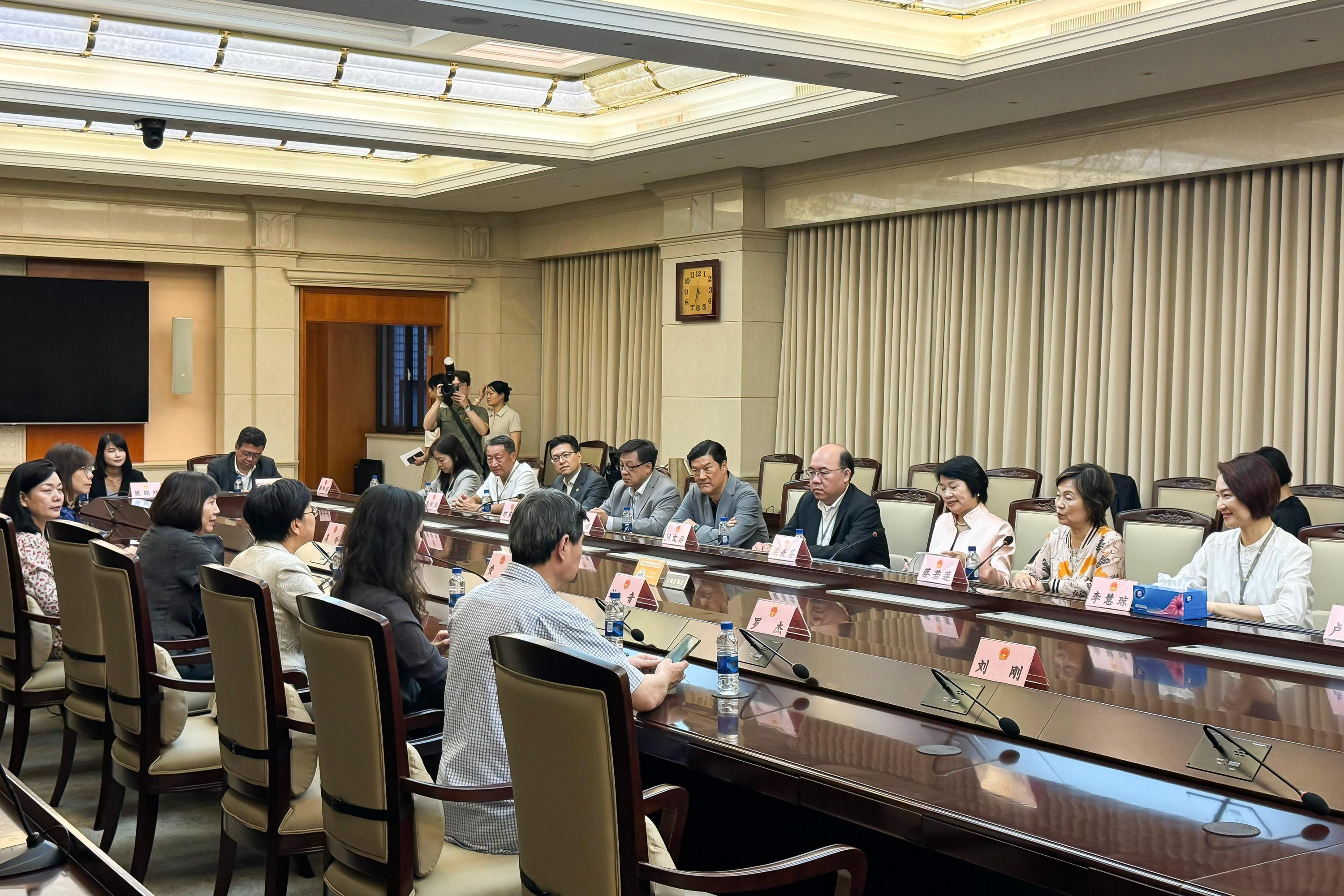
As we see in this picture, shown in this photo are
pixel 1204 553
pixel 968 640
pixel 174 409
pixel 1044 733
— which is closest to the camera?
pixel 1044 733

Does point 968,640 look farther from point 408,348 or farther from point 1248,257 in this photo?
point 408,348

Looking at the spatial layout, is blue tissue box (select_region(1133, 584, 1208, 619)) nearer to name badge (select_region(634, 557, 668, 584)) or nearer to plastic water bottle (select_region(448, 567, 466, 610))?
name badge (select_region(634, 557, 668, 584))

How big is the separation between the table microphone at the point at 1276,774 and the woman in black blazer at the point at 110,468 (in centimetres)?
693

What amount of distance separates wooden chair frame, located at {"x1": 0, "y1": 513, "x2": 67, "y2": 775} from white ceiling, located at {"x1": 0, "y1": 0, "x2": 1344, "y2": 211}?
2387mm

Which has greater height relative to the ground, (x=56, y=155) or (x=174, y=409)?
(x=56, y=155)

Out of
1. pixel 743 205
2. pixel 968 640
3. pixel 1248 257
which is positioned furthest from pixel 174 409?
pixel 968 640

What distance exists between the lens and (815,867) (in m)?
2.00

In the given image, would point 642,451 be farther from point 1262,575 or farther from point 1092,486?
point 1262,575

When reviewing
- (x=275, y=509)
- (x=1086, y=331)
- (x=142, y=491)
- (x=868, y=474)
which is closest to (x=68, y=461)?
(x=142, y=491)

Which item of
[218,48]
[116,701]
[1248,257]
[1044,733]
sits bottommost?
[116,701]

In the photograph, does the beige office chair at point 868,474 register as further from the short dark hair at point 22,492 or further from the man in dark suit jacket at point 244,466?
the short dark hair at point 22,492

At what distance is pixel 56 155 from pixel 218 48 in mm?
2609

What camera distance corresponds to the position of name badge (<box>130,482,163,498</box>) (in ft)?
24.0

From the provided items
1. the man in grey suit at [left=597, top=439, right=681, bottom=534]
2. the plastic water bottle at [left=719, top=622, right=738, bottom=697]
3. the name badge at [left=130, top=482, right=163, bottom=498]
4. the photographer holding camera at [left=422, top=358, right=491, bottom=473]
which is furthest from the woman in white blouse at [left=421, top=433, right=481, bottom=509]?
the plastic water bottle at [left=719, top=622, right=738, bottom=697]
